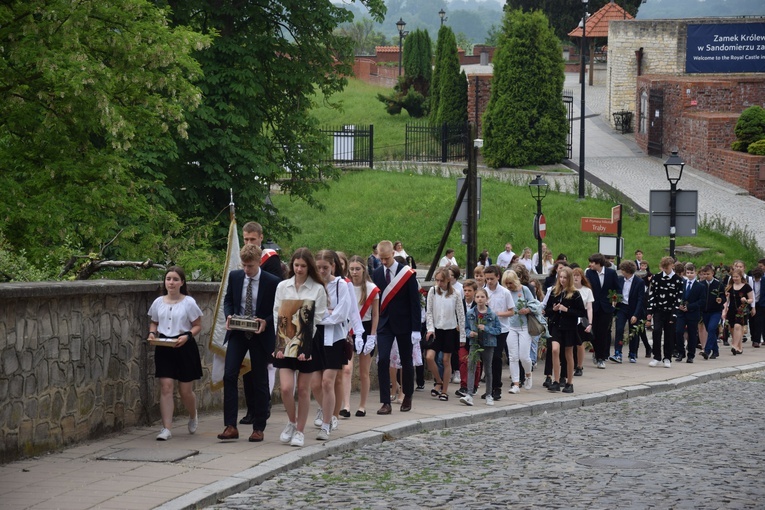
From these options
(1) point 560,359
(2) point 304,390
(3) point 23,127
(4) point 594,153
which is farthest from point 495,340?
(4) point 594,153

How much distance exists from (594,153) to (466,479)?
41027 millimetres

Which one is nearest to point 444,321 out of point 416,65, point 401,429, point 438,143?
point 401,429

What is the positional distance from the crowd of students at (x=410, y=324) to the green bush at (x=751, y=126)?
A: 18.5 meters

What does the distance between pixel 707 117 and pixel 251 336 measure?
34921mm

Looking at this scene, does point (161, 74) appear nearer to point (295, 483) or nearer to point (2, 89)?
point (2, 89)

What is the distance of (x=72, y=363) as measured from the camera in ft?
36.7

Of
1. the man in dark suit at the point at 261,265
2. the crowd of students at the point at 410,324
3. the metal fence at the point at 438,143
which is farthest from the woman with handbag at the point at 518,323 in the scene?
the metal fence at the point at 438,143

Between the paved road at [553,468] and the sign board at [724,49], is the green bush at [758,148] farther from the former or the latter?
the paved road at [553,468]

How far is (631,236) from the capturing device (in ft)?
121

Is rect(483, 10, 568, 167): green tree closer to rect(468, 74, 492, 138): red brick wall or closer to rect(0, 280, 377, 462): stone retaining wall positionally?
rect(468, 74, 492, 138): red brick wall

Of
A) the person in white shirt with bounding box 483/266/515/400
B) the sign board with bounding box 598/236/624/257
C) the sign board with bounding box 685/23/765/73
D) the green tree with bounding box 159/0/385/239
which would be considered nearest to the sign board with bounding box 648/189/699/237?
the sign board with bounding box 598/236/624/257

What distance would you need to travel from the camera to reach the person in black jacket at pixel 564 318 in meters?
16.8

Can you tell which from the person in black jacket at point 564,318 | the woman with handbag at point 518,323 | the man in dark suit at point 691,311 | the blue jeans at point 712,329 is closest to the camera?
the woman with handbag at point 518,323

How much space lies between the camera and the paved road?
9711 mm
